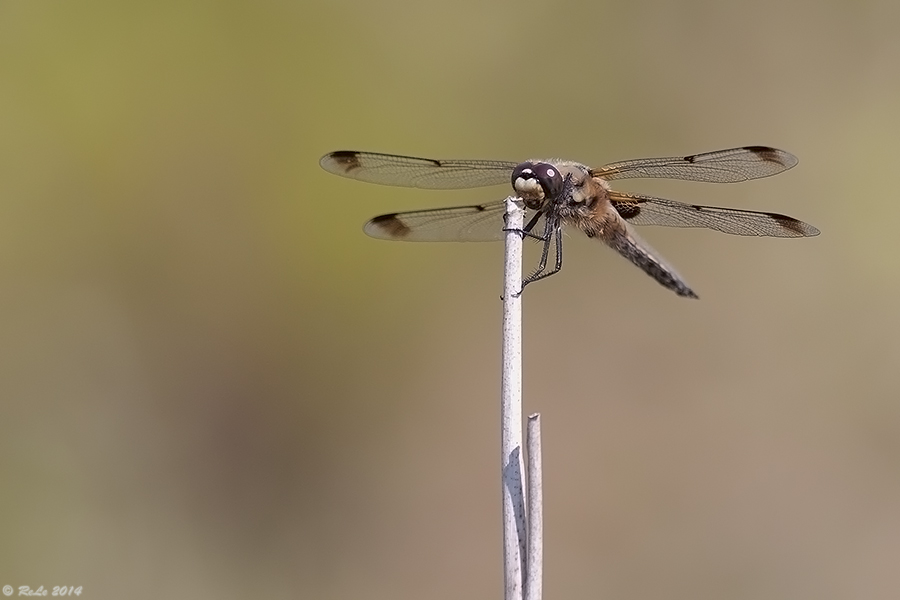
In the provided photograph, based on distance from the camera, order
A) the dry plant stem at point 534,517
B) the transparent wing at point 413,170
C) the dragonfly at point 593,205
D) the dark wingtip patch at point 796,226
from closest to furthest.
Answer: the dry plant stem at point 534,517
the dark wingtip patch at point 796,226
the dragonfly at point 593,205
the transparent wing at point 413,170

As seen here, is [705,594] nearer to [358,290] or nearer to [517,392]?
[358,290]

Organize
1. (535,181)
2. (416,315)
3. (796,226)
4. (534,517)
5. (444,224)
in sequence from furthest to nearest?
(416,315) → (444,224) → (796,226) → (535,181) → (534,517)

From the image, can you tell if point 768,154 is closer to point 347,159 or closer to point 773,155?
point 773,155

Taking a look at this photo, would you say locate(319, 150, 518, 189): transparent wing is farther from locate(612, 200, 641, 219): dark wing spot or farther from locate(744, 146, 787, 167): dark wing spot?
locate(744, 146, 787, 167): dark wing spot

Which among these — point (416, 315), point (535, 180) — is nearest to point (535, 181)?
point (535, 180)

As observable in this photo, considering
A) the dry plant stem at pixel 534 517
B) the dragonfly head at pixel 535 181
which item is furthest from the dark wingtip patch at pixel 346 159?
the dry plant stem at pixel 534 517

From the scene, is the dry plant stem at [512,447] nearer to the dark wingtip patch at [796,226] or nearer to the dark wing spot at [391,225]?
the dark wing spot at [391,225]

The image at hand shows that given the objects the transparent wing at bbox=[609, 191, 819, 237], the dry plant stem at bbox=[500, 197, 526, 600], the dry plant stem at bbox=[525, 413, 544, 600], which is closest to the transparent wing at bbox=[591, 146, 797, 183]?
the transparent wing at bbox=[609, 191, 819, 237]
